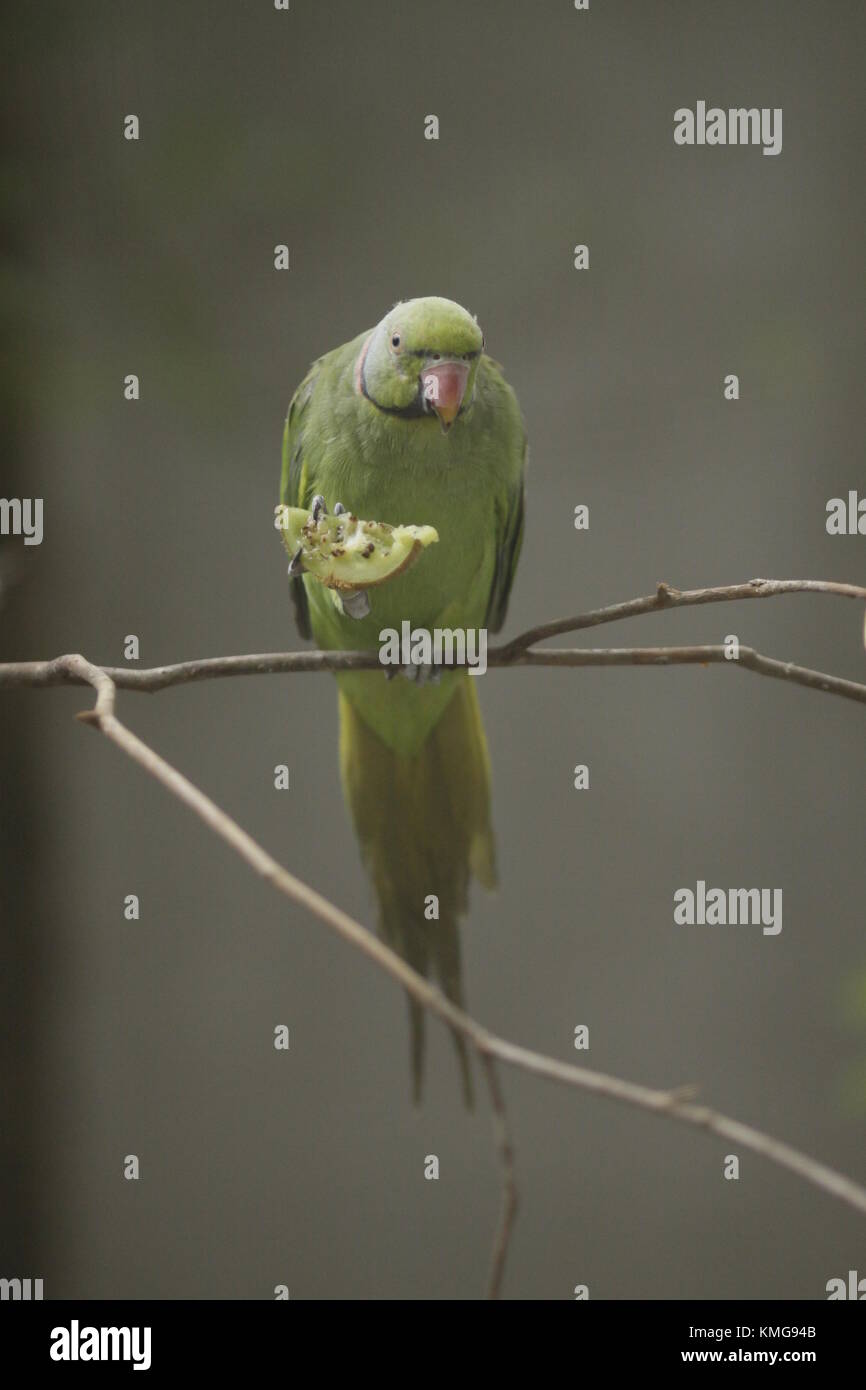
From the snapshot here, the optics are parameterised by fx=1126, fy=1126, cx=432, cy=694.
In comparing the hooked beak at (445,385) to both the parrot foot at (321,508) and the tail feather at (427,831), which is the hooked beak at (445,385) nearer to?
the parrot foot at (321,508)

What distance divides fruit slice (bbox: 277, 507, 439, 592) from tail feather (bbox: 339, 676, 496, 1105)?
27 centimetres

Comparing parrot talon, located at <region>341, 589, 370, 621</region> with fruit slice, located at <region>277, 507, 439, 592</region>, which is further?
parrot talon, located at <region>341, 589, 370, 621</region>

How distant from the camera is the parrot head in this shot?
Answer: 854 mm

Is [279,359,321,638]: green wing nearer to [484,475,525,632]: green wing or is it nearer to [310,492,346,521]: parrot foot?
[310,492,346,521]: parrot foot

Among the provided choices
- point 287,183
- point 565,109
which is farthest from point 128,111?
point 565,109

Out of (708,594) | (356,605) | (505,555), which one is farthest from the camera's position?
(505,555)

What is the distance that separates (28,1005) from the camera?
148 cm

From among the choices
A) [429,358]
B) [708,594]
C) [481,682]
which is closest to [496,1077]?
[708,594]

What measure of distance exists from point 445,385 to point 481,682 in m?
0.54

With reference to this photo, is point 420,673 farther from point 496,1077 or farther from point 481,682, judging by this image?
point 496,1077

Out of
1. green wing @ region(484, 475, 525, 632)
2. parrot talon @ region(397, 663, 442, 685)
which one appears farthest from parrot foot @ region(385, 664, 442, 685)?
green wing @ region(484, 475, 525, 632)

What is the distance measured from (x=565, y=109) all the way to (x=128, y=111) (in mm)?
518

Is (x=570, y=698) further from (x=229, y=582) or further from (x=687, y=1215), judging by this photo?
(x=687, y=1215)

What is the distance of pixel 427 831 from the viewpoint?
108 cm
